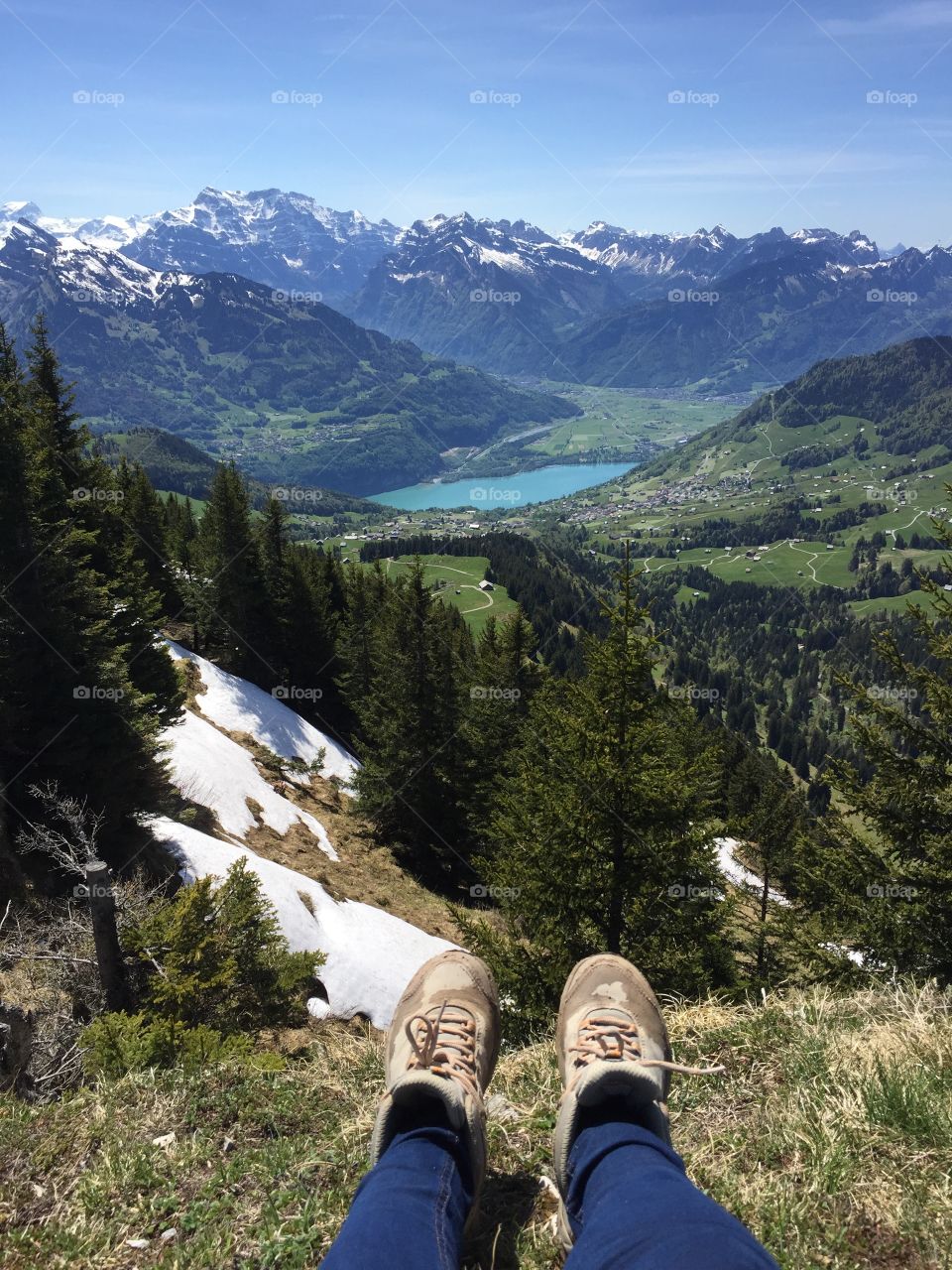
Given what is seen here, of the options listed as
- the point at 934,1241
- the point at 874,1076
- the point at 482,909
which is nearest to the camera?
the point at 934,1241

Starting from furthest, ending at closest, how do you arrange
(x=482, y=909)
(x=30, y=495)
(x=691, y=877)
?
(x=482, y=909) → (x=30, y=495) → (x=691, y=877)

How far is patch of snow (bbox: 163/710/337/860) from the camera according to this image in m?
24.4

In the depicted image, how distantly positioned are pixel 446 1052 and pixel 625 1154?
1429 mm

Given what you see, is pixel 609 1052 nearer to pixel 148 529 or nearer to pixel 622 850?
pixel 622 850

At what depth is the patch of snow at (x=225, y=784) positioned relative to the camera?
24.4 metres

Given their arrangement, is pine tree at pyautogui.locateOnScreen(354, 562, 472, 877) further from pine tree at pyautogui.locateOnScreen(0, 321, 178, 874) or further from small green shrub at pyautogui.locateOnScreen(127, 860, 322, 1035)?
small green shrub at pyautogui.locateOnScreen(127, 860, 322, 1035)

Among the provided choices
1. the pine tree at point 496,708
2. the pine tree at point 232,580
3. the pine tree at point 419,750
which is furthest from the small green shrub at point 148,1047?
the pine tree at point 232,580

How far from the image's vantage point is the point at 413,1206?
10.7ft

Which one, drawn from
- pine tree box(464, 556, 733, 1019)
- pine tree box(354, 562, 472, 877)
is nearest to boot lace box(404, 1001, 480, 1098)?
pine tree box(464, 556, 733, 1019)

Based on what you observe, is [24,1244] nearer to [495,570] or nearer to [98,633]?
[98,633]

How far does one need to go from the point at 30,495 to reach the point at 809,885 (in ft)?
69.6

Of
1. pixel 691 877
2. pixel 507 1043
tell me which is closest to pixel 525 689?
pixel 691 877

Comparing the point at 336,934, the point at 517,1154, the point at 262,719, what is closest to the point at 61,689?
the point at 336,934

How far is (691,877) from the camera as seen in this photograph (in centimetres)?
1146
